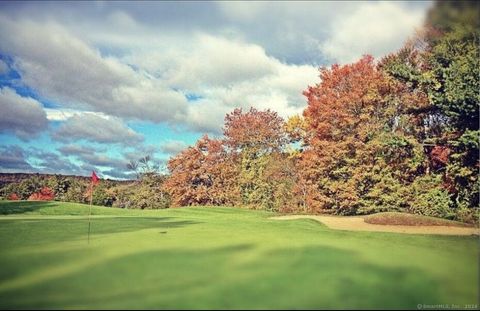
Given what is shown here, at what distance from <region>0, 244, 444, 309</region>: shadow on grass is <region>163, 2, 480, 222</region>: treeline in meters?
14.3

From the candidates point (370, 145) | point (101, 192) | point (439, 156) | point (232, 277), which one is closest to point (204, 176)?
point (101, 192)

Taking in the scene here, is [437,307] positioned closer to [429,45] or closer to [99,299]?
[99,299]

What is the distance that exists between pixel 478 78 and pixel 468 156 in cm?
585

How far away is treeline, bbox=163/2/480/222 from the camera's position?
81.8 ft

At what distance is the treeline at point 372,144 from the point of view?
2494 cm

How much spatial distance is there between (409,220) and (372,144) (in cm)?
1080

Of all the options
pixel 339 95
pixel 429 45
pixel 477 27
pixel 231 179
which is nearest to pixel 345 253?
→ pixel 477 27

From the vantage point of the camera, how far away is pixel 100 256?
9.20m

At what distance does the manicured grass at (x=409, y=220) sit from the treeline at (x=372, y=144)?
11.2ft

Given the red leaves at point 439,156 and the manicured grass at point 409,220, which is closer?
the manicured grass at point 409,220

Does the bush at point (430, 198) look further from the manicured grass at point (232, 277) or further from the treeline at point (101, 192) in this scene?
the treeline at point (101, 192)

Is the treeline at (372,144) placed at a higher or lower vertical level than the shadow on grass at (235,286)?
higher

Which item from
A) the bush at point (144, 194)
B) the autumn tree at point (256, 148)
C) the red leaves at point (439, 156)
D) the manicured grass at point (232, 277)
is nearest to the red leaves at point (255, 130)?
the autumn tree at point (256, 148)

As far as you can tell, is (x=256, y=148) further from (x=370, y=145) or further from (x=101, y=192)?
(x=101, y=192)
